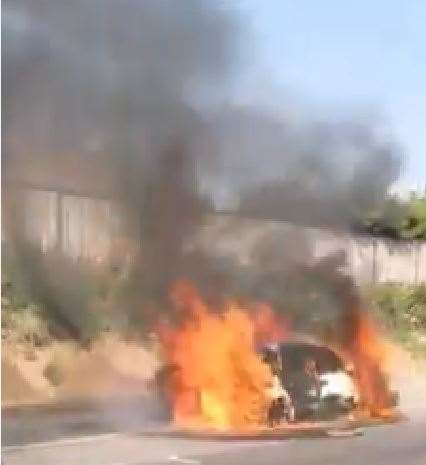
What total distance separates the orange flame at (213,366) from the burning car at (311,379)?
36 millimetres

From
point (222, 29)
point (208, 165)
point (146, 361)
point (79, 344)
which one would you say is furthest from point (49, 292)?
point (222, 29)

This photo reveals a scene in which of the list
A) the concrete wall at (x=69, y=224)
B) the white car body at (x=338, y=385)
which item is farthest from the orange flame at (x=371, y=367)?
the concrete wall at (x=69, y=224)

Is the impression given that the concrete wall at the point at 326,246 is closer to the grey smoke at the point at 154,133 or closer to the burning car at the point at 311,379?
the grey smoke at the point at 154,133

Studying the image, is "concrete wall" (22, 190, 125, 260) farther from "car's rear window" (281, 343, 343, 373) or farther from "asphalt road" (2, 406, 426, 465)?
"car's rear window" (281, 343, 343, 373)

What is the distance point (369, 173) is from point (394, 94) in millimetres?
176

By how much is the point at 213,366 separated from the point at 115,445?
24 centimetres

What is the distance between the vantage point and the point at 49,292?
64.4 inches

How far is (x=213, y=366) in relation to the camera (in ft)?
5.64

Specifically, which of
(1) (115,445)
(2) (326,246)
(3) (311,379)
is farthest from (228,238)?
(1) (115,445)

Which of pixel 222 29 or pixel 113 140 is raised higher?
pixel 222 29

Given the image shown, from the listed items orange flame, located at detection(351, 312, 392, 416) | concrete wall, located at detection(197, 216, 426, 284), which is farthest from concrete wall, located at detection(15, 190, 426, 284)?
orange flame, located at detection(351, 312, 392, 416)

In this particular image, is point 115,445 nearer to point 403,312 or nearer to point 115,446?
point 115,446

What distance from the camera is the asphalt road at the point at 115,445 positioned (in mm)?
1625

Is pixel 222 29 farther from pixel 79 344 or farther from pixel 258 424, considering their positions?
pixel 258 424
